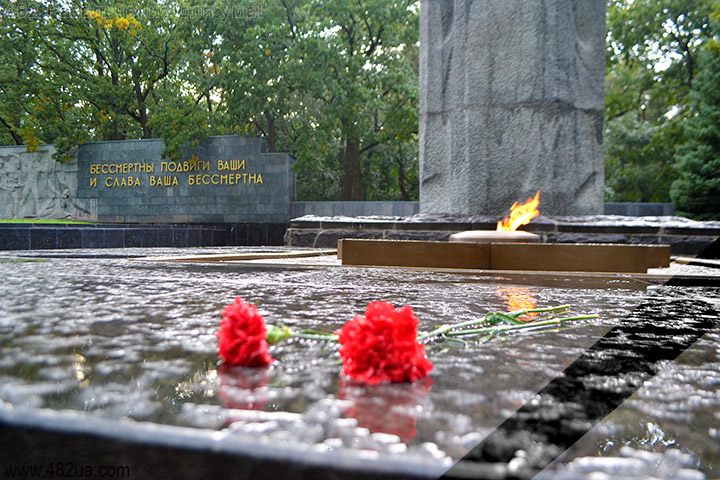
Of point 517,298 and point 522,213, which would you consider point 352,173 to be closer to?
point 522,213

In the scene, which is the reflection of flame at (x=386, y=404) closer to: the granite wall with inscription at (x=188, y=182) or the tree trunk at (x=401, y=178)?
the granite wall with inscription at (x=188, y=182)

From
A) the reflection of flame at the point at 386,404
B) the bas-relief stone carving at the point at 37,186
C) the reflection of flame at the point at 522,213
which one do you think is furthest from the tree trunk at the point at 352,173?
the reflection of flame at the point at 386,404

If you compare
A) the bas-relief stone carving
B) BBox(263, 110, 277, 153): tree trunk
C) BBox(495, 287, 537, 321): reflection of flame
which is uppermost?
BBox(263, 110, 277, 153): tree trunk

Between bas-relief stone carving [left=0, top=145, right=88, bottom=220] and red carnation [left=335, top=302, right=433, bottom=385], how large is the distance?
20633 mm

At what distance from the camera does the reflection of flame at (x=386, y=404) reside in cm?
52

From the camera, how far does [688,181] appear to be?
15461 mm

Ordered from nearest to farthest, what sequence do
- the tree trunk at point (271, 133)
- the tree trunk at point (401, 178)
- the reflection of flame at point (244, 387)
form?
the reflection of flame at point (244, 387)
the tree trunk at point (271, 133)
the tree trunk at point (401, 178)

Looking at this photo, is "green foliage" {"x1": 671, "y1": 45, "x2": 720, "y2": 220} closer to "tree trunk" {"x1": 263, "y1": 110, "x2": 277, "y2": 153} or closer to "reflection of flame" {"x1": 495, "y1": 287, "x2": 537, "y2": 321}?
"tree trunk" {"x1": 263, "y1": 110, "x2": 277, "y2": 153}

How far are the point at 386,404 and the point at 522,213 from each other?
7267mm

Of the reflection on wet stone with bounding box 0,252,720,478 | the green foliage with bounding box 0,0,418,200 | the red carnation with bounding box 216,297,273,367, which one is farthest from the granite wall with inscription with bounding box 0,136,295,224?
the red carnation with bounding box 216,297,273,367

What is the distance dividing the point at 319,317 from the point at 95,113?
2103 cm

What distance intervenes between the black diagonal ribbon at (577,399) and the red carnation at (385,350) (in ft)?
0.54

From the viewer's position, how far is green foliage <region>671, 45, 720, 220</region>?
15.2 m

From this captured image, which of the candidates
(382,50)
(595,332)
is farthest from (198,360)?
(382,50)
